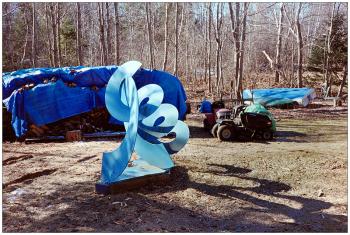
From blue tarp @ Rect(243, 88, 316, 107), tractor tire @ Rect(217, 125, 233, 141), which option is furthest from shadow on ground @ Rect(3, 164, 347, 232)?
blue tarp @ Rect(243, 88, 316, 107)

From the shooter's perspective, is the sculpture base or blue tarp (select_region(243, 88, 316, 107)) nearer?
the sculpture base

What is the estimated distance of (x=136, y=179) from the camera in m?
5.98

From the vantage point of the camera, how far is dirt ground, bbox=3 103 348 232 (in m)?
4.55

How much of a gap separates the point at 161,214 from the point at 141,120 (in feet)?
Answer: 6.65

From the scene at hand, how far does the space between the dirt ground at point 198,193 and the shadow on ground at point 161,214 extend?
1 cm

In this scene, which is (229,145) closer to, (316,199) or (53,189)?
(316,199)

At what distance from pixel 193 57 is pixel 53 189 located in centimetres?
3270

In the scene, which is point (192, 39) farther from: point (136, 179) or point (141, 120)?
point (136, 179)

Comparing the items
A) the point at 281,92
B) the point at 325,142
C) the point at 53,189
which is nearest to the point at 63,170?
the point at 53,189

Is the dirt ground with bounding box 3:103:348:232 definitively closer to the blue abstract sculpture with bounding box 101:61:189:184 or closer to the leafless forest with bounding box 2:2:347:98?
the blue abstract sculpture with bounding box 101:61:189:184

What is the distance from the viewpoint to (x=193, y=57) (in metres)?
37.7

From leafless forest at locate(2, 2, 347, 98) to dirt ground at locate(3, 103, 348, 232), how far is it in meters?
14.9

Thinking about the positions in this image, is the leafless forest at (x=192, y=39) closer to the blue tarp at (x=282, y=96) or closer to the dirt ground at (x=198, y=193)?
the blue tarp at (x=282, y=96)

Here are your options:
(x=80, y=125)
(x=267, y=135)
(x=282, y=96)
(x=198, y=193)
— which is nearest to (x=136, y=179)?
(x=198, y=193)
